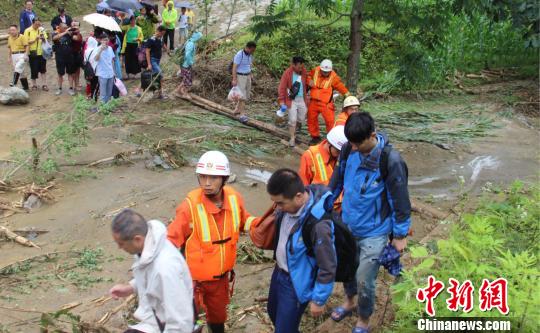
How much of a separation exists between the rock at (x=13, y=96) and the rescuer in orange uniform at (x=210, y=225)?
10.1m

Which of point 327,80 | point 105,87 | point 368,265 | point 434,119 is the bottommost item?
point 434,119

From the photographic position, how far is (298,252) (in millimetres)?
Result: 3836

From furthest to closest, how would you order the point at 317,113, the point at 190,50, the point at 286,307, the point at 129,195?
1. the point at 190,50
2. the point at 317,113
3. the point at 129,195
4. the point at 286,307

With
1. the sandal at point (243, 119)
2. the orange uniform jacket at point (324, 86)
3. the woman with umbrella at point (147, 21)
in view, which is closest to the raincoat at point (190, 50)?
the sandal at point (243, 119)

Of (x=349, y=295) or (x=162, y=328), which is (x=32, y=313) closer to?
(x=162, y=328)

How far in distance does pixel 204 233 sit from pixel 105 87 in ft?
27.1

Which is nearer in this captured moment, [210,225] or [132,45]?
[210,225]

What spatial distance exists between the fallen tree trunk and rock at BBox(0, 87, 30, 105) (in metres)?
3.71

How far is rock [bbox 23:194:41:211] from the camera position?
25.7 feet

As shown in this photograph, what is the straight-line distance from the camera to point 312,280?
391 centimetres

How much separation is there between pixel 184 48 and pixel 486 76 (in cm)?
882

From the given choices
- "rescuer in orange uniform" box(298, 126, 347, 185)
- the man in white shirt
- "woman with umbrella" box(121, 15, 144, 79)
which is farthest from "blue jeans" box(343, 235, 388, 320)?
the man in white shirt

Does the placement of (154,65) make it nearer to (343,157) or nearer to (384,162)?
(343,157)

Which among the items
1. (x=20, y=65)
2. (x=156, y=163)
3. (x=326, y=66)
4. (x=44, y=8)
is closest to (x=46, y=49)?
(x=20, y=65)
